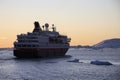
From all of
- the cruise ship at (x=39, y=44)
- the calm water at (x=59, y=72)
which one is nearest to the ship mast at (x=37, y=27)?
the cruise ship at (x=39, y=44)

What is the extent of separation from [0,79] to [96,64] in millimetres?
27176

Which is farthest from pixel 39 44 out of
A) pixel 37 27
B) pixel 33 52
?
pixel 37 27

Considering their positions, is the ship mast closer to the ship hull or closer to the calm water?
the ship hull

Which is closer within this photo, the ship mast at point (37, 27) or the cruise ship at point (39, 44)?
the cruise ship at point (39, 44)

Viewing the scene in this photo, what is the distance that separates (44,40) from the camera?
307 feet

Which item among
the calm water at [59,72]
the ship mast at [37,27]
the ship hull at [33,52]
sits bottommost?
the calm water at [59,72]

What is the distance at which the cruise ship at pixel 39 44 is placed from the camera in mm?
87500

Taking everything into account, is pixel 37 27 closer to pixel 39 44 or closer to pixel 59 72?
pixel 39 44

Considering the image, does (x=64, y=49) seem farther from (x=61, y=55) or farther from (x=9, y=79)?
(x=9, y=79)

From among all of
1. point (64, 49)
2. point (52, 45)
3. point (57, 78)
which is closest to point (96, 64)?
point (57, 78)

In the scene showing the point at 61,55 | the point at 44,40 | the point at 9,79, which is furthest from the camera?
the point at 61,55

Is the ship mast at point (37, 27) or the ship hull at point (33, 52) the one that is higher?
the ship mast at point (37, 27)

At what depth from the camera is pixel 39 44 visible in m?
89.6

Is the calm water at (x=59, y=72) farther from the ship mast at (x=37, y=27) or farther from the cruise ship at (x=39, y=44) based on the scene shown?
the ship mast at (x=37, y=27)
